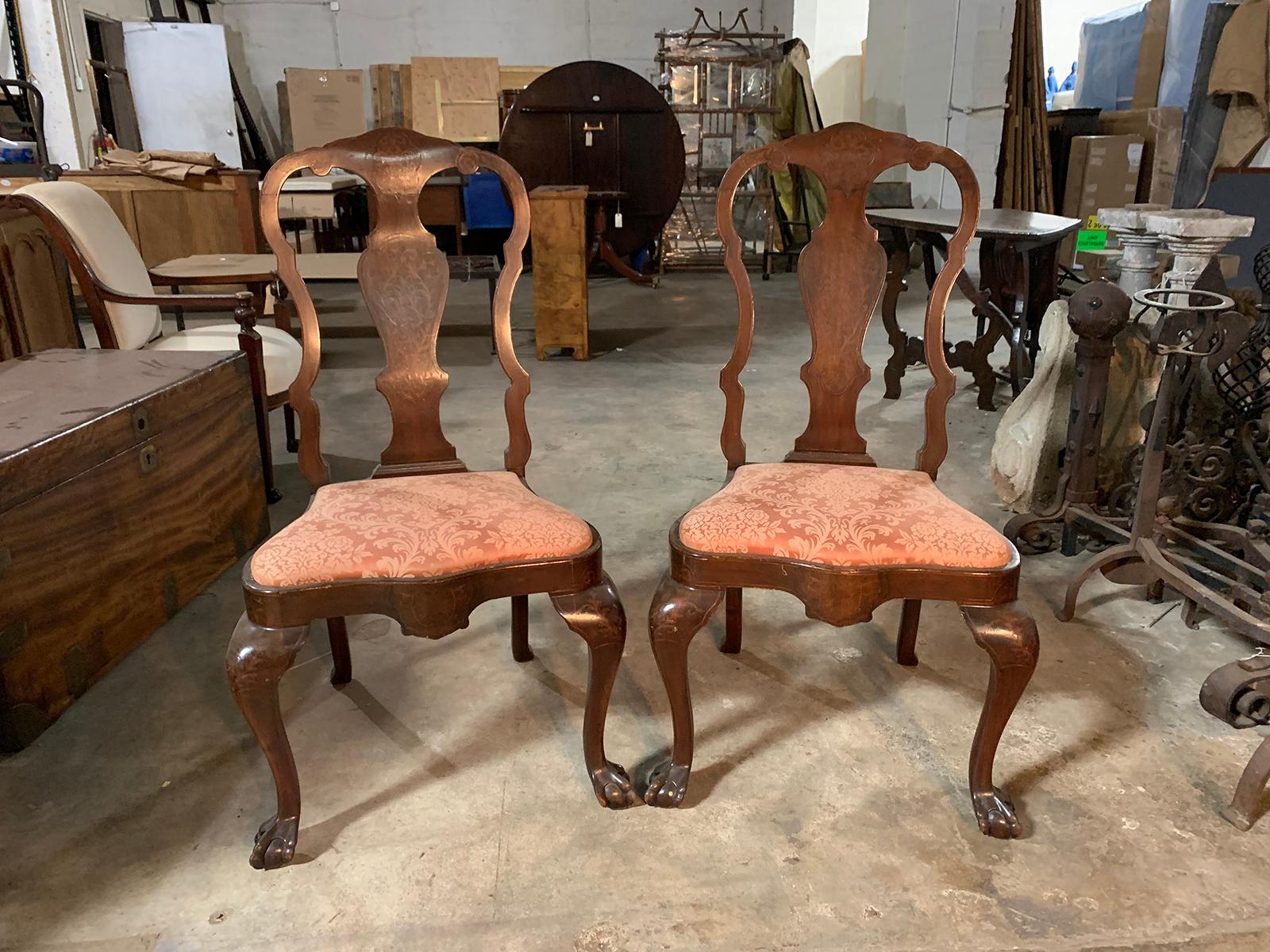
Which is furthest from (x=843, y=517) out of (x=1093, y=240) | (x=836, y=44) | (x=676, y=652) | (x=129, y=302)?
(x=836, y=44)

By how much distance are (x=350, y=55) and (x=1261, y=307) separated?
8.76 m

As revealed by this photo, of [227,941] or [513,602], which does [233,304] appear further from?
[227,941]

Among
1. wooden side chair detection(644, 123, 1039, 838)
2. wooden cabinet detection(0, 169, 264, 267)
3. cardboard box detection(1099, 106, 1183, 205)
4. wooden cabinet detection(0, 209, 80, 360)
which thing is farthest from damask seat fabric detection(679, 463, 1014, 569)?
cardboard box detection(1099, 106, 1183, 205)

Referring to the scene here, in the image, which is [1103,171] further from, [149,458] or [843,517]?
[149,458]

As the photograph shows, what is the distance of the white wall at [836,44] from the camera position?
27.4 feet

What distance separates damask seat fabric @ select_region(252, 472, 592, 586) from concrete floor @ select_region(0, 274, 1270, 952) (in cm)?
49

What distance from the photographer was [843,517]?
58.7 inches

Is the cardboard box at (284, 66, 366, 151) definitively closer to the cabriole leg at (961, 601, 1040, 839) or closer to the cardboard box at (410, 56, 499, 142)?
the cardboard box at (410, 56, 499, 142)

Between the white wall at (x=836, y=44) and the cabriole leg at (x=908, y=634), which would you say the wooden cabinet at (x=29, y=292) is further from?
the white wall at (x=836, y=44)

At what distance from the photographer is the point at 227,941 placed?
1.33 m

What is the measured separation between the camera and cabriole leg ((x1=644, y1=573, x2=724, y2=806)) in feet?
4.92

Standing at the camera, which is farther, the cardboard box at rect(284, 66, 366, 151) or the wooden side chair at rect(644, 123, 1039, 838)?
the cardboard box at rect(284, 66, 366, 151)

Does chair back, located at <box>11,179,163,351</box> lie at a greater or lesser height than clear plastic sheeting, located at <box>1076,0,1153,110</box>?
lesser

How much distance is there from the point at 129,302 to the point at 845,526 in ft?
7.44
